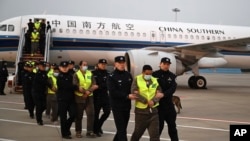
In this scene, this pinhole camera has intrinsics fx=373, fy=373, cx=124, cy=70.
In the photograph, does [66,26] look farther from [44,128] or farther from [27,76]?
[44,128]

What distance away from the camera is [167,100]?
22.3 ft

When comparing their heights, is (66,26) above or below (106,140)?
above

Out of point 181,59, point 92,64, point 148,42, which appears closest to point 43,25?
point 92,64

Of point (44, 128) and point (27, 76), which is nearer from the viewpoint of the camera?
point (44, 128)

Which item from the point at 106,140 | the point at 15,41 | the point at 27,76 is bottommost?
the point at 106,140

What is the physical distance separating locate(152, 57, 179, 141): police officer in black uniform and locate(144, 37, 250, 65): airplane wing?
1221 cm

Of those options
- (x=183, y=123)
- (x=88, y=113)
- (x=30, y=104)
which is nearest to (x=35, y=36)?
(x=30, y=104)

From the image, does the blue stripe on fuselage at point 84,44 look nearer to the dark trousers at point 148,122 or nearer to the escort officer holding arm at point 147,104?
the escort officer holding arm at point 147,104

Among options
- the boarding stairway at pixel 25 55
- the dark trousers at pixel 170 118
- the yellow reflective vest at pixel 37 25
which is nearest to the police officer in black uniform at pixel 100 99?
the dark trousers at pixel 170 118

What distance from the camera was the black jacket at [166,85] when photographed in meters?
6.77

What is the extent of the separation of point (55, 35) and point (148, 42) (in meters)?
5.25

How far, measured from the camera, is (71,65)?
8617 millimetres

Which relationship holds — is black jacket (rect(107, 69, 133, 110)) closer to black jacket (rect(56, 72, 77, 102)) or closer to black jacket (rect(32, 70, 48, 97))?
black jacket (rect(56, 72, 77, 102))

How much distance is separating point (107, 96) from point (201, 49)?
39.2 feet
